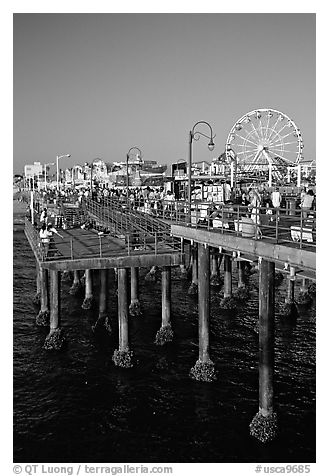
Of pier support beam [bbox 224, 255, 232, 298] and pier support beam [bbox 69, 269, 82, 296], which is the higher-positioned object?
pier support beam [bbox 224, 255, 232, 298]

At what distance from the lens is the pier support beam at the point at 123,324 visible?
19.2m

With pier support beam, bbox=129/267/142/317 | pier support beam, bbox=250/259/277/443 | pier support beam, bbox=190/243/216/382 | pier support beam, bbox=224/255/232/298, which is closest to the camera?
pier support beam, bbox=250/259/277/443

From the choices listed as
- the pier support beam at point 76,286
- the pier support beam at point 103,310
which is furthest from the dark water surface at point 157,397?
the pier support beam at point 76,286

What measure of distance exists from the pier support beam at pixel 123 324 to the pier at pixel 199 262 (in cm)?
4

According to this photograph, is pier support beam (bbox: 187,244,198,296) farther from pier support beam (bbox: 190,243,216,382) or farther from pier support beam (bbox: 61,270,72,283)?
pier support beam (bbox: 190,243,216,382)

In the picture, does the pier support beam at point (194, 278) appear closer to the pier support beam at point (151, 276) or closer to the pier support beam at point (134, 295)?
the pier support beam at point (151, 276)

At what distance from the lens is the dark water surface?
575 inches

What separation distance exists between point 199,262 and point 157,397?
15.5ft

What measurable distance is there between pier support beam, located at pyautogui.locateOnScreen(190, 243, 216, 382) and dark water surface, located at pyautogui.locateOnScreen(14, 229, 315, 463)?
387mm

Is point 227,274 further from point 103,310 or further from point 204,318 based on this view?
point 204,318

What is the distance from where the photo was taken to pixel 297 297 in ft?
95.5

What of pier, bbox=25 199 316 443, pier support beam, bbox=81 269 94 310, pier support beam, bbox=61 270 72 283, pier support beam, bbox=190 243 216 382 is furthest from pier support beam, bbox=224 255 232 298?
pier support beam, bbox=61 270 72 283
